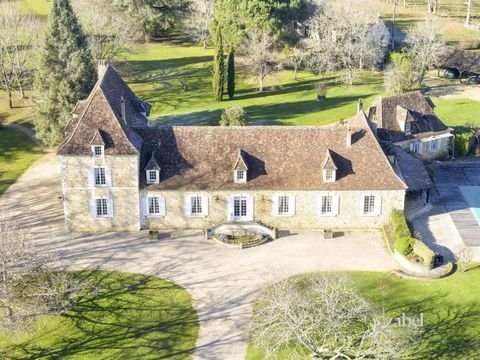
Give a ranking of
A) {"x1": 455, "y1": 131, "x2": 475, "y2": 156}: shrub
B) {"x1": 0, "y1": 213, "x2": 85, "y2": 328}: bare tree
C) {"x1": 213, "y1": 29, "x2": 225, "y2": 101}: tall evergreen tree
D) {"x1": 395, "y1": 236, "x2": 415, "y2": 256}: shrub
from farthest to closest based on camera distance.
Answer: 1. {"x1": 213, "y1": 29, "x2": 225, "y2": 101}: tall evergreen tree
2. {"x1": 455, "y1": 131, "x2": 475, "y2": 156}: shrub
3. {"x1": 395, "y1": 236, "x2": 415, "y2": 256}: shrub
4. {"x1": 0, "y1": 213, "x2": 85, "y2": 328}: bare tree

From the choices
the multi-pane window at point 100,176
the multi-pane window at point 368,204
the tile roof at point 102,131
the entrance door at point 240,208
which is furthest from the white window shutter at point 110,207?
the multi-pane window at point 368,204

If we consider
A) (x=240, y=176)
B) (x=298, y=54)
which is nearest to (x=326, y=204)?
(x=240, y=176)

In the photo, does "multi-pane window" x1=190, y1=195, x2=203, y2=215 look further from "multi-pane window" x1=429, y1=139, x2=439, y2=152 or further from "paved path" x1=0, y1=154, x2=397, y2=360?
"multi-pane window" x1=429, y1=139, x2=439, y2=152

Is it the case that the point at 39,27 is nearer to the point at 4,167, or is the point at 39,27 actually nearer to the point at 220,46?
the point at 220,46

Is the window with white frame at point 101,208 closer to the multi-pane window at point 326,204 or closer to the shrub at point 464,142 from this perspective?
the multi-pane window at point 326,204

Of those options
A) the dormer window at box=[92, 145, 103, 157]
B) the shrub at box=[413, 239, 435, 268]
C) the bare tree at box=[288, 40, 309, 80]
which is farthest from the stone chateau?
the bare tree at box=[288, 40, 309, 80]

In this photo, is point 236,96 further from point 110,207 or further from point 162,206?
point 110,207
